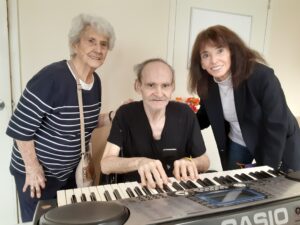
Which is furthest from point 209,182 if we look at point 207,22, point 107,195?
point 207,22

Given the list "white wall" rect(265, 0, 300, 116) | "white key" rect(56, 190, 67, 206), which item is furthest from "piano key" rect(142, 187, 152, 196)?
"white wall" rect(265, 0, 300, 116)

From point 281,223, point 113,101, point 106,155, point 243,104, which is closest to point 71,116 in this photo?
point 106,155

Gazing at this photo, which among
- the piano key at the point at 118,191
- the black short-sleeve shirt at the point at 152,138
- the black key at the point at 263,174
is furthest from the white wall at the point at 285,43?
the piano key at the point at 118,191

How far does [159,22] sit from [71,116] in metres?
1.13

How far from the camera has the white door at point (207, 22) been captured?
2.17 metres

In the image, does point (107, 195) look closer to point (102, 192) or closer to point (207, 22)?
point (102, 192)

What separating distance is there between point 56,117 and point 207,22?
1.54 metres

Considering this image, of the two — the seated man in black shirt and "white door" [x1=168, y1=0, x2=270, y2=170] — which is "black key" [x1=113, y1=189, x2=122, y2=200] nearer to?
the seated man in black shirt

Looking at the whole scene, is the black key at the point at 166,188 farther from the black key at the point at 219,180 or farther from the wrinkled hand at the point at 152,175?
the black key at the point at 219,180

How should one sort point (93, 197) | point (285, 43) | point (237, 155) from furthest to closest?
point (285, 43) < point (237, 155) < point (93, 197)

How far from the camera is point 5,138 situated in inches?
72.6

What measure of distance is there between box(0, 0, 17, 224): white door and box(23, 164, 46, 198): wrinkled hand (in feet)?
1.94

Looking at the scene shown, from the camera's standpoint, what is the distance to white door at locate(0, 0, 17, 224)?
5.63ft

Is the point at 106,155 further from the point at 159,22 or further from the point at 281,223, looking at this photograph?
the point at 159,22
